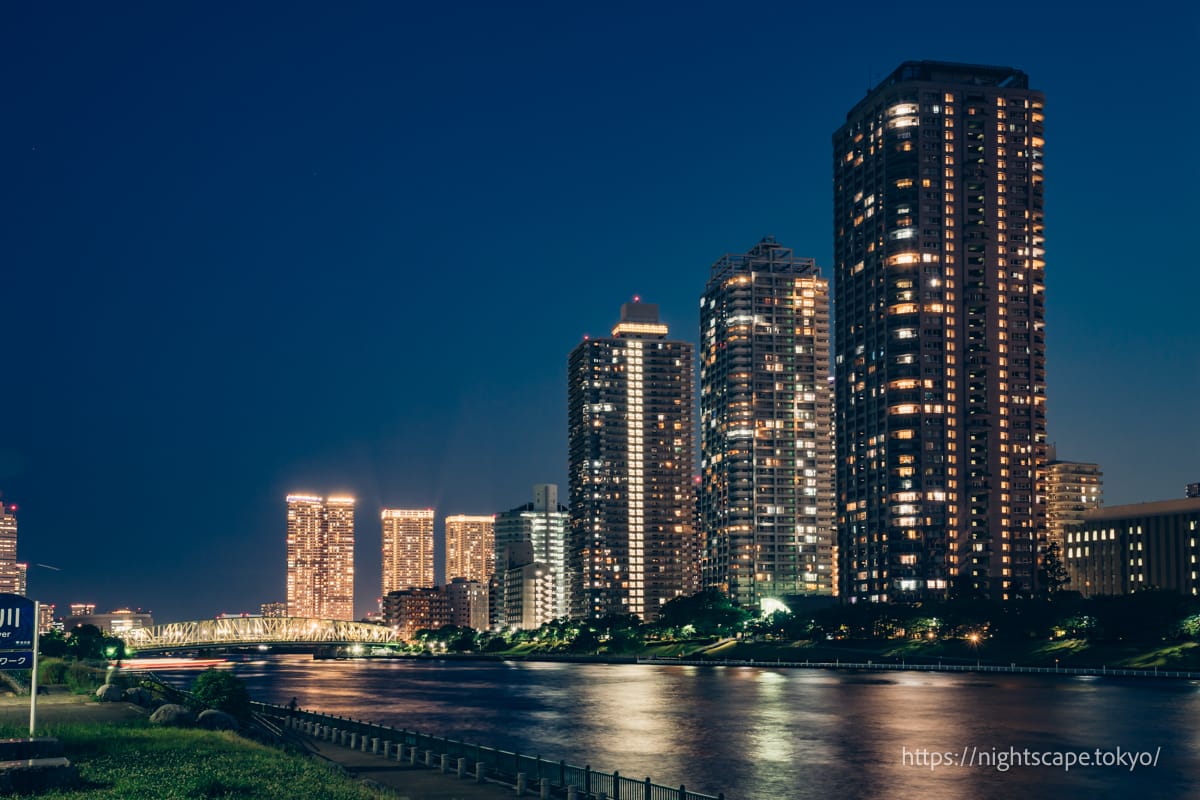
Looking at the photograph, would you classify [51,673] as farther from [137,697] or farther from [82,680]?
[137,697]

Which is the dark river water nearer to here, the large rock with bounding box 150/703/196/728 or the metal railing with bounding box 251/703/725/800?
the metal railing with bounding box 251/703/725/800

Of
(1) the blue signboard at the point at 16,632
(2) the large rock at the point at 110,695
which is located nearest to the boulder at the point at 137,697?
(2) the large rock at the point at 110,695

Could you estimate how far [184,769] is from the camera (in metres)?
50.9

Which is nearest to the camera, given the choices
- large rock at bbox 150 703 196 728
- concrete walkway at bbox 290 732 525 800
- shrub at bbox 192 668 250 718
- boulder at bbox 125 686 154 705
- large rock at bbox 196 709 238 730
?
concrete walkway at bbox 290 732 525 800

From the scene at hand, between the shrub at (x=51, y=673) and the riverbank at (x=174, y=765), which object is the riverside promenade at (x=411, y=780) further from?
the shrub at (x=51, y=673)

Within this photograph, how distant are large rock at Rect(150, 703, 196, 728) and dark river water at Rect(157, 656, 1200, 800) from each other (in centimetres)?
2624

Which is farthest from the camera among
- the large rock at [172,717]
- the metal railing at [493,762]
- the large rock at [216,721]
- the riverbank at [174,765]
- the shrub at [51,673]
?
the shrub at [51,673]

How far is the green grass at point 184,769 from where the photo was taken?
45031 mm

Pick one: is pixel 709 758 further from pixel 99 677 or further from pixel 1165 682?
pixel 1165 682

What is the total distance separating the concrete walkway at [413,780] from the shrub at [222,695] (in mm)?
18919

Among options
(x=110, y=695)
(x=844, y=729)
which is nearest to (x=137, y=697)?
(x=110, y=695)

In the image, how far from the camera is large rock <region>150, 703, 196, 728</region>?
71.8m

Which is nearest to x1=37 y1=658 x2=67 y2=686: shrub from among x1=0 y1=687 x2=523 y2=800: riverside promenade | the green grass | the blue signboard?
x1=0 y1=687 x2=523 y2=800: riverside promenade

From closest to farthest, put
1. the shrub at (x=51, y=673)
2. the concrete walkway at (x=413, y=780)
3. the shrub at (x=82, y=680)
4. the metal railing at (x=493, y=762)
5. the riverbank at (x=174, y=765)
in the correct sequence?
1. the riverbank at (x=174, y=765)
2. the metal railing at (x=493, y=762)
3. the concrete walkway at (x=413, y=780)
4. the shrub at (x=82, y=680)
5. the shrub at (x=51, y=673)
